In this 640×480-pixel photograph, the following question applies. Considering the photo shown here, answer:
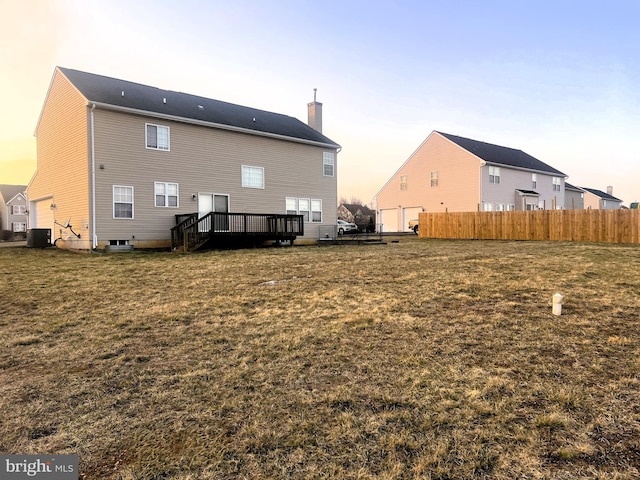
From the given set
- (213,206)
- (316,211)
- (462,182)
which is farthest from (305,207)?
(462,182)

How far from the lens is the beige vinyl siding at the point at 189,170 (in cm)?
1536

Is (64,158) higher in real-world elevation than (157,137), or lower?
lower

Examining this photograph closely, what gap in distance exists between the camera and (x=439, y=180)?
32625 millimetres

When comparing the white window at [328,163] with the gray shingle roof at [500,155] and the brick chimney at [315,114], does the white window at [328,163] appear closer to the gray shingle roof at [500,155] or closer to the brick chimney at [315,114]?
the brick chimney at [315,114]

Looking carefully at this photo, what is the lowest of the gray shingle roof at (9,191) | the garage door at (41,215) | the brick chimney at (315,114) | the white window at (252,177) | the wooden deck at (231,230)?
the wooden deck at (231,230)

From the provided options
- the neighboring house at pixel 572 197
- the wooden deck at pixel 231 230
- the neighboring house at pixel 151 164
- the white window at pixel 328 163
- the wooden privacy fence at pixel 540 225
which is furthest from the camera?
the neighboring house at pixel 572 197

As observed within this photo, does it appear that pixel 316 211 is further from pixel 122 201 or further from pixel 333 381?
pixel 333 381

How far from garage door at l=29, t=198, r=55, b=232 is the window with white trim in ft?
37.6

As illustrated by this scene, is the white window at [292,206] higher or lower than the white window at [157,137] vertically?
lower

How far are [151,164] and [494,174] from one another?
26.1m

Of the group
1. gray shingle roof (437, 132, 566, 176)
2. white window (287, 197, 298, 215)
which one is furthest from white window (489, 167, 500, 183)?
white window (287, 197, 298, 215)

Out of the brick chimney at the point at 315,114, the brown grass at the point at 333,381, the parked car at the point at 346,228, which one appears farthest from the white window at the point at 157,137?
the parked car at the point at 346,228

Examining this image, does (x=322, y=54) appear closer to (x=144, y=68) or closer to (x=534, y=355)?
(x=144, y=68)

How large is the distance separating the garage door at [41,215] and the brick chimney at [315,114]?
1509cm
